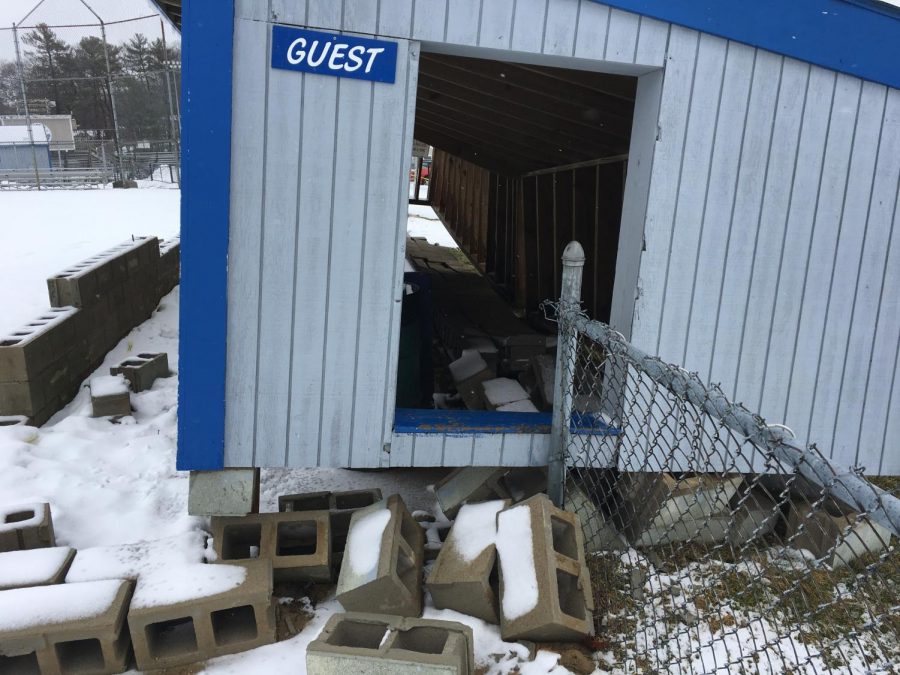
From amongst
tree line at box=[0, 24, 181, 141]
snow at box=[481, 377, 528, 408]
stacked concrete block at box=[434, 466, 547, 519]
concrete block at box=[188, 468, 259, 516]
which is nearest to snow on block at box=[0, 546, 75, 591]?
concrete block at box=[188, 468, 259, 516]

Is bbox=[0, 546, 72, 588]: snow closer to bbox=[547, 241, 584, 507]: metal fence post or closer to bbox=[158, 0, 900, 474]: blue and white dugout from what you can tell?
bbox=[158, 0, 900, 474]: blue and white dugout

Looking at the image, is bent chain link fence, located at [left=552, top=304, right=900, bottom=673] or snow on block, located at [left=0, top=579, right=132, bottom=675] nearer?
snow on block, located at [left=0, top=579, right=132, bottom=675]

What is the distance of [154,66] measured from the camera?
77.8ft

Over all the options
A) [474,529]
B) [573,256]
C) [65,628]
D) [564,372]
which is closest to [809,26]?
[573,256]

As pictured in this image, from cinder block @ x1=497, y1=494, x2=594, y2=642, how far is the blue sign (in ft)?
7.57

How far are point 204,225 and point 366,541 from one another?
1807 mm

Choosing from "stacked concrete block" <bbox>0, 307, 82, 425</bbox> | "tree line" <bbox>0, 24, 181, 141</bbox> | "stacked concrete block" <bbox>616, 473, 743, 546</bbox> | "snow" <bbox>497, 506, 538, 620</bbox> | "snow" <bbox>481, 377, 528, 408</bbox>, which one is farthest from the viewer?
"tree line" <bbox>0, 24, 181, 141</bbox>

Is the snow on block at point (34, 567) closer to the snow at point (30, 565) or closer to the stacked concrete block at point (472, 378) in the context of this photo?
the snow at point (30, 565)

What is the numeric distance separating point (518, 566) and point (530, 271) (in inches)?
261

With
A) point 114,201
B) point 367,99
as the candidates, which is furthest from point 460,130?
point 114,201

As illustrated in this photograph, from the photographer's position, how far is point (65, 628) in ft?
9.56

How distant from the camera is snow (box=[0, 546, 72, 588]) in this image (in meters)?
3.19

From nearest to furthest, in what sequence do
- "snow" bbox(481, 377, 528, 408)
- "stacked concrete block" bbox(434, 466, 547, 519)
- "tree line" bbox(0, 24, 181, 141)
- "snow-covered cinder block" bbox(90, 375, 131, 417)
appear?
"stacked concrete block" bbox(434, 466, 547, 519) < "snow" bbox(481, 377, 528, 408) < "snow-covered cinder block" bbox(90, 375, 131, 417) < "tree line" bbox(0, 24, 181, 141)

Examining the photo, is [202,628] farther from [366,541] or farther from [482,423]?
[482,423]
